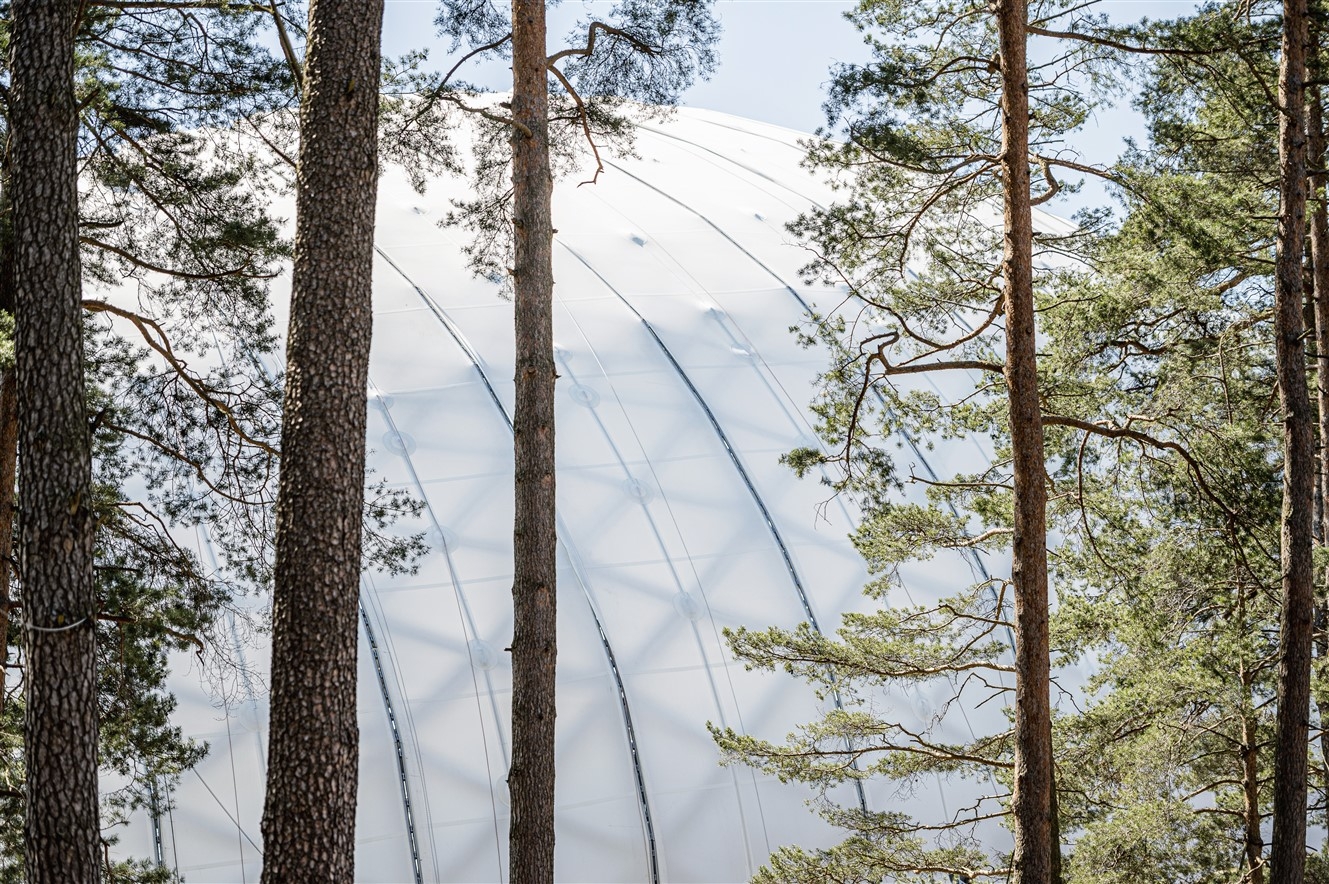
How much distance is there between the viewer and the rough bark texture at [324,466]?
488 centimetres

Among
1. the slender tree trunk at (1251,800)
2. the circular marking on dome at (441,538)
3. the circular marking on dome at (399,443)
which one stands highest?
the circular marking on dome at (399,443)

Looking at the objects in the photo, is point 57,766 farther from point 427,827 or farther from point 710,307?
point 710,307

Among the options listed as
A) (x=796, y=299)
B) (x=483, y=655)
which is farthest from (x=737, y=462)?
(x=483, y=655)

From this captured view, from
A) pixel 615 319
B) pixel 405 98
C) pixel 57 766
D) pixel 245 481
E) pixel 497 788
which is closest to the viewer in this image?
pixel 57 766

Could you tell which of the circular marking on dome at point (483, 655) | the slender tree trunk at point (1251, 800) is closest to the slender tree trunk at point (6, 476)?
the circular marking on dome at point (483, 655)

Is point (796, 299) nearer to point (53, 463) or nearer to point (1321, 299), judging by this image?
point (1321, 299)

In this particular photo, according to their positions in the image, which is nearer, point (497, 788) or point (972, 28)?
point (972, 28)

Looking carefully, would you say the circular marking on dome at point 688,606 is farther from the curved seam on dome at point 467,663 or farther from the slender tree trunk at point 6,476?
the slender tree trunk at point 6,476

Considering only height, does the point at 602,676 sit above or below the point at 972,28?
below

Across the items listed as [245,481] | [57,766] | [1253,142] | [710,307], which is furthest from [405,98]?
[1253,142]

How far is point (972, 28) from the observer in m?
9.49

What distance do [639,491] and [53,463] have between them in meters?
8.82

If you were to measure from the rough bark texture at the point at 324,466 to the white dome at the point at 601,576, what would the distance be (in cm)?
698

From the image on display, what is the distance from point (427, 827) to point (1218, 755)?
7.89 metres
